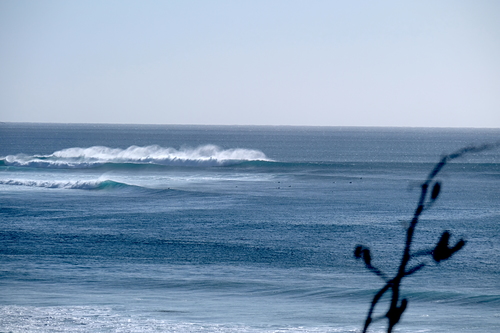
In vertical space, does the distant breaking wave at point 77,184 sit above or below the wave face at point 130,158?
below

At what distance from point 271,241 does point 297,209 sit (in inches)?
415

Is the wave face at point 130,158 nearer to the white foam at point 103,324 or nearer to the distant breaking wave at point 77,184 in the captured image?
the distant breaking wave at point 77,184

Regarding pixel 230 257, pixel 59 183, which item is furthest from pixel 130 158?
pixel 230 257

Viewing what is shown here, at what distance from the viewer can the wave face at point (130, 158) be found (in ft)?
235

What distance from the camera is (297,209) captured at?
121 ft

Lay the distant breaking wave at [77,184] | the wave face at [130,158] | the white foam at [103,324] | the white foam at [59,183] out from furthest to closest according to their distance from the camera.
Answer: the wave face at [130,158] → the white foam at [59,183] → the distant breaking wave at [77,184] → the white foam at [103,324]

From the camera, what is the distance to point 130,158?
252 ft

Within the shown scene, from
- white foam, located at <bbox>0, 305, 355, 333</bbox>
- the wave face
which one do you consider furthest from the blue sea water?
the wave face

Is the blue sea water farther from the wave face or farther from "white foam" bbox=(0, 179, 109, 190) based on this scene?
the wave face

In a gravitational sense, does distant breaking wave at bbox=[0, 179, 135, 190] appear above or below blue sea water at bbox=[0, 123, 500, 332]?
above

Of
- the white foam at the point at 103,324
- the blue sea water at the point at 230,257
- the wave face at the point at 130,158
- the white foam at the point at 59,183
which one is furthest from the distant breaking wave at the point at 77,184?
the white foam at the point at 103,324

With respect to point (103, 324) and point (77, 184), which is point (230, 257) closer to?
point (103, 324)

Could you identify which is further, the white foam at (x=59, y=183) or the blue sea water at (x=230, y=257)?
the white foam at (x=59, y=183)

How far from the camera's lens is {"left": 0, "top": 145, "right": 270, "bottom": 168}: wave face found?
71500 millimetres
